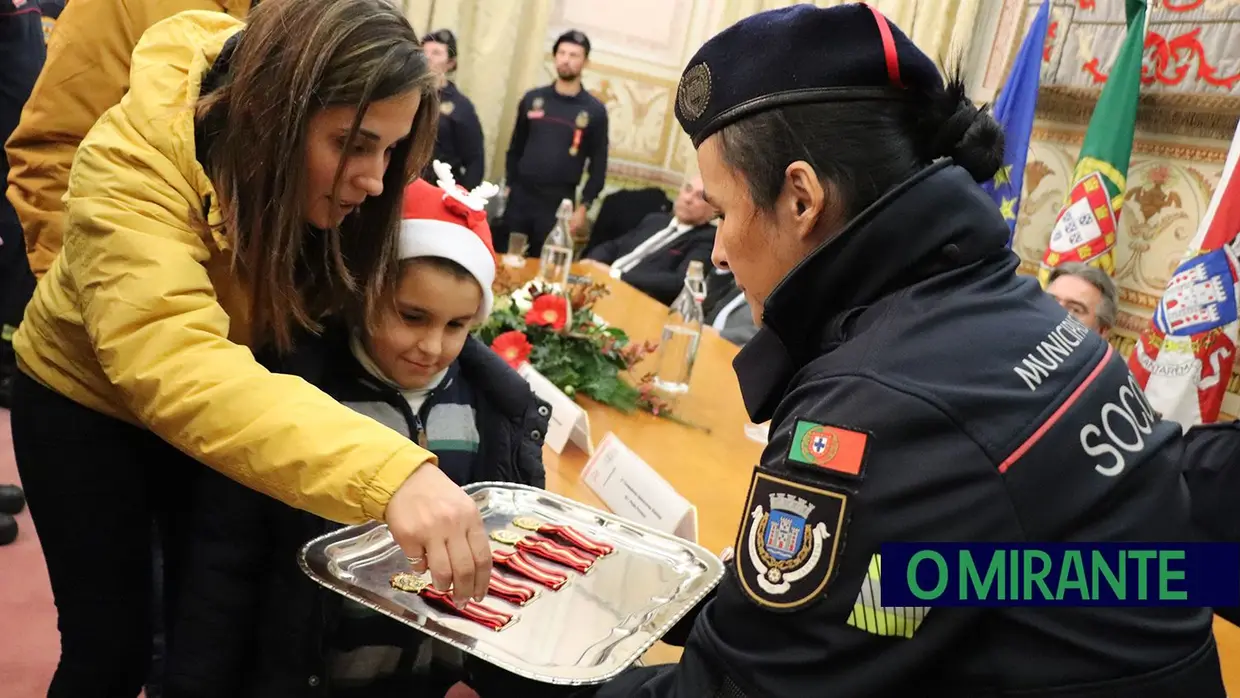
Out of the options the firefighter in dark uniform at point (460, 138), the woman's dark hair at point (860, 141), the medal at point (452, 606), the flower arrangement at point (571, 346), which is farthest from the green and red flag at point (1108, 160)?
the medal at point (452, 606)

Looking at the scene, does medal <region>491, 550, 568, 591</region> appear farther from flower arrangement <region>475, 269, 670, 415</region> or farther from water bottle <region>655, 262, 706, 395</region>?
water bottle <region>655, 262, 706, 395</region>

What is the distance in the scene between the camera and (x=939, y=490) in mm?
815

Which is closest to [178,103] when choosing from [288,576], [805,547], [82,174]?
[82,174]

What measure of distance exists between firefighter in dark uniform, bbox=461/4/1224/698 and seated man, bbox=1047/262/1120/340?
6.94 feet

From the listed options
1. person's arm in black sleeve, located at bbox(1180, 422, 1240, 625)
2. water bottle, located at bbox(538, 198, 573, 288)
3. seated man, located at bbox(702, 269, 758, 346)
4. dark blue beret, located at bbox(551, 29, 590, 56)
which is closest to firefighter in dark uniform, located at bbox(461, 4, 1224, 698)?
person's arm in black sleeve, located at bbox(1180, 422, 1240, 625)

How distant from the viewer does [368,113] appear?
1268 mm

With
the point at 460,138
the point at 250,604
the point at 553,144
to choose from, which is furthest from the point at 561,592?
the point at 553,144

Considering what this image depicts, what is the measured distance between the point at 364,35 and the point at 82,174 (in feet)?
→ 1.26

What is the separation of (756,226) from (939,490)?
36cm

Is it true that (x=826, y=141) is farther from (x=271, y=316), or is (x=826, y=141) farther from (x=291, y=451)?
(x=271, y=316)

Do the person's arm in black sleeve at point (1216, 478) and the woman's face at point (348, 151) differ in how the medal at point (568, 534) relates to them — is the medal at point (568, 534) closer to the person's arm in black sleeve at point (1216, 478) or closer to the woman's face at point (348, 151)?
the woman's face at point (348, 151)

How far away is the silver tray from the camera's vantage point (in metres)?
1.15

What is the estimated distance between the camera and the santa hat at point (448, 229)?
61.4 inches

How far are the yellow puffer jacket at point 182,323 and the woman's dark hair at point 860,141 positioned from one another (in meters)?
0.47
